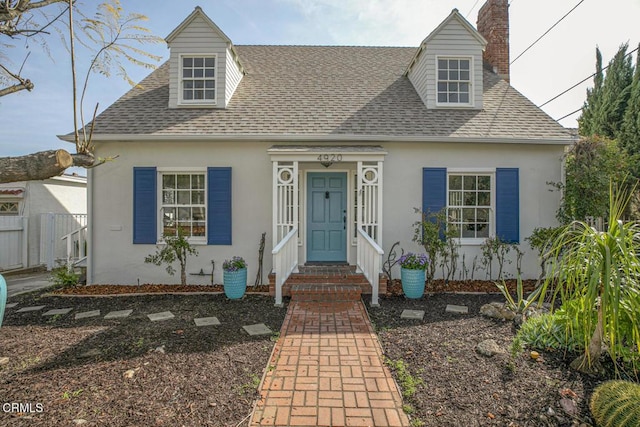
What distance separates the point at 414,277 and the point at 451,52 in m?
5.89

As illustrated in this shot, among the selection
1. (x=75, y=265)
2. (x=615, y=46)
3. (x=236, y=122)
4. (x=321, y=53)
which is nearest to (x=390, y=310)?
(x=236, y=122)

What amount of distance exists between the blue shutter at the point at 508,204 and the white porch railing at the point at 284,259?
4.60 meters

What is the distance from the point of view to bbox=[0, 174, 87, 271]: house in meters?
9.33

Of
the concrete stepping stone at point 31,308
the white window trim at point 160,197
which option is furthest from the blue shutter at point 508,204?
the concrete stepping stone at point 31,308

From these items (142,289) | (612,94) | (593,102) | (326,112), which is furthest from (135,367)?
(593,102)

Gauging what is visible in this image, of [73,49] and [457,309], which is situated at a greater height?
[73,49]

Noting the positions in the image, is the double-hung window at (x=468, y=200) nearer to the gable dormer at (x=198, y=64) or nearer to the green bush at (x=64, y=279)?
the gable dormer at (x=198, y=64)

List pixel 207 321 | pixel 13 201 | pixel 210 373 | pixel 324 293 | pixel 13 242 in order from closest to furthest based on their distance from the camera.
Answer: pixel 210 373 → pixel 207 321 → pixel 324 293 → pixel 13 242 → pixel 13 201

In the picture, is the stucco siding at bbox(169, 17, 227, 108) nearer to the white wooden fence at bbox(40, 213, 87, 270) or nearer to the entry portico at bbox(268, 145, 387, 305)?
the entry portico at bbox(268, 145, 387, 305)

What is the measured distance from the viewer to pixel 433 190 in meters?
7.33

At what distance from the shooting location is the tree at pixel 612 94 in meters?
11.8

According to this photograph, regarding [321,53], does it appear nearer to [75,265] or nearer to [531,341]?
[75,265]

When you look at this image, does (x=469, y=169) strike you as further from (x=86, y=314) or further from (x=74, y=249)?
(x=74, y=249)

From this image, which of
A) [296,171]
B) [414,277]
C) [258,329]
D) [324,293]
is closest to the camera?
[258,329]
